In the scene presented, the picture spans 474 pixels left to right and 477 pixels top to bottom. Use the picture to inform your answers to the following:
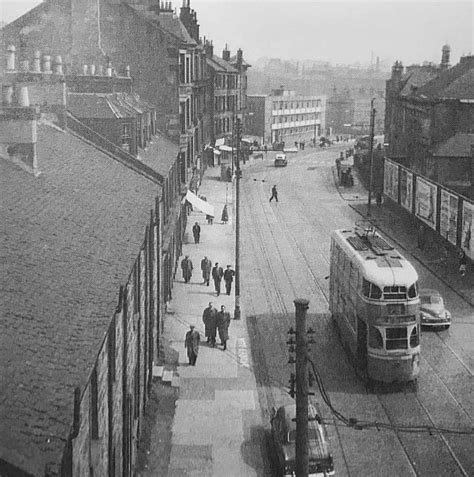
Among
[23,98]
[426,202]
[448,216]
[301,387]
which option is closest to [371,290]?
[301,387]

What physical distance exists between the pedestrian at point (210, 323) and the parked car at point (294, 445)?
806 centimetres

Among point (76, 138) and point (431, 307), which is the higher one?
point (76, 138)

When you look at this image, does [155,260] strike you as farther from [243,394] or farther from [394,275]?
[394,275]

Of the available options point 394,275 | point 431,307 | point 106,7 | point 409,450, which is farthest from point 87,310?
point 106,7

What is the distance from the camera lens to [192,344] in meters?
23.2

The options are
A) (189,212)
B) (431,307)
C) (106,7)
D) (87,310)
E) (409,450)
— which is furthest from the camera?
(189,212)

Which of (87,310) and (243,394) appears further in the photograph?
(243,394)

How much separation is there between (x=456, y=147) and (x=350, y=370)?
106 feet

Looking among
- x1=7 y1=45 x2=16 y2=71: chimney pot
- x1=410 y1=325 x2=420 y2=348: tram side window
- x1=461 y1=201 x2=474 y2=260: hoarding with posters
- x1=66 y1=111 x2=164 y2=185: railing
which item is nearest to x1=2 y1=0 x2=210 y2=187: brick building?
x1=7 y1=45 x2=16 y2=71: chimney pot

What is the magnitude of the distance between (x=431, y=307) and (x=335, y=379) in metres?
6.48

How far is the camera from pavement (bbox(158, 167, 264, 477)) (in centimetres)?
1741

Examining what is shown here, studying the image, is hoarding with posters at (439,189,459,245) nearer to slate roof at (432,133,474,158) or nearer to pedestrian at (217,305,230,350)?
slate roof at (432,133,474,158)

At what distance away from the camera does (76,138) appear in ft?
77.9

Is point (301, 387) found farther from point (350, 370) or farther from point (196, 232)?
point (196, 232)
